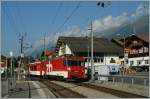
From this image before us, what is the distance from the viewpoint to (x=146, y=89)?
87.6 ft

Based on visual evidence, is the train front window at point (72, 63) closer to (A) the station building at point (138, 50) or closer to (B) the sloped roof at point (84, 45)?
(B) the sloped roof at point (84, 45)

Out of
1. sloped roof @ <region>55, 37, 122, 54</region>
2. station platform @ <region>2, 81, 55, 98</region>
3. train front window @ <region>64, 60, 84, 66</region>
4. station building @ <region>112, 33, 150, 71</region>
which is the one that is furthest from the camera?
station building @ <region>112, 33, 150, 71</region>

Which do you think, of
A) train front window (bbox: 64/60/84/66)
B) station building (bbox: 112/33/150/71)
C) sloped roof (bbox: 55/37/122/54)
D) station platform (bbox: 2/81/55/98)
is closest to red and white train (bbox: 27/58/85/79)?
train front window (bbox: 64/60/84/66)

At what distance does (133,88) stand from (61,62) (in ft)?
52.9

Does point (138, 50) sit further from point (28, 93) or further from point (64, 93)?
point (28, 93)

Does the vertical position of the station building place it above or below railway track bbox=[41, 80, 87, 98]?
above

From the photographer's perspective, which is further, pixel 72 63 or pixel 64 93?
pixel 72 63

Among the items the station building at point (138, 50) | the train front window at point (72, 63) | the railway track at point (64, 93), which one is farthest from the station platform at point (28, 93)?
the station building at point (138, 50)

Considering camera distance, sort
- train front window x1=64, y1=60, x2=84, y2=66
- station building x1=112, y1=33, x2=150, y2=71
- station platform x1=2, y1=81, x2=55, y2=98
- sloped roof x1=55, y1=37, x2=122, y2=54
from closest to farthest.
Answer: station platform x1=2, y1=81, x2=55, y2=98 → train front window x1=64, y1=60, x2=84, y2=66 → sloped roof x1=55, y1=37, x2=122, y2=54 → station building x1=112, y1=33, x2=150, y2=71

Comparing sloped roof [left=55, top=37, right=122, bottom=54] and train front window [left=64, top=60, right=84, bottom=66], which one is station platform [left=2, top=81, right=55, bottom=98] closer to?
train front window [left=64, top=60, right=84, bottom=66]

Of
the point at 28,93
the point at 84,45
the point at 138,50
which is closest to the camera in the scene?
the point at 28,93

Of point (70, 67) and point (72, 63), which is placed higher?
point (72, 63)

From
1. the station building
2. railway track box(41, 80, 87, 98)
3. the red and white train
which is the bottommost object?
railway track box(41, 80, 87, 98)

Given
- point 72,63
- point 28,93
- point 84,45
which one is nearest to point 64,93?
point 28,93
